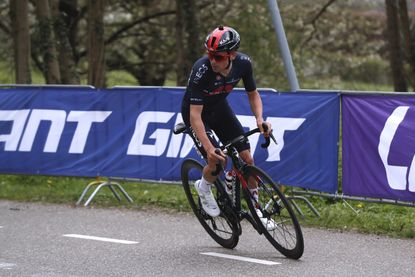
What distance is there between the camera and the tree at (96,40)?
18.8 m

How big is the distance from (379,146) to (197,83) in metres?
2.75

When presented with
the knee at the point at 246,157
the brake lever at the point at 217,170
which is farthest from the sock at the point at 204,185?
the knee at the point at 246,157

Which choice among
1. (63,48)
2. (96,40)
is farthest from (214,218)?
(63,48)

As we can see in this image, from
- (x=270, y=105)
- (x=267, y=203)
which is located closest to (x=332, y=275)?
(x=267, y=203)

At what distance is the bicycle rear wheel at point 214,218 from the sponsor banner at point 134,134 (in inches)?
73.6

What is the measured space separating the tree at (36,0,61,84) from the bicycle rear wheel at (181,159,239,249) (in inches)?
384

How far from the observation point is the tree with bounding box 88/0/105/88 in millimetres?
18844

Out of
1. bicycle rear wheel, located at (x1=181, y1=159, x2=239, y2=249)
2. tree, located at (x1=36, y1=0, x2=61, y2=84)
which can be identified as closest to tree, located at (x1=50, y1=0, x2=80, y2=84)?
tree, located at (x1=36, y1=0, x2=61, y2=84)

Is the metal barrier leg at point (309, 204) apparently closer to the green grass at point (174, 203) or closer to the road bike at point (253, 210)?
the green grass at point (174, 203)

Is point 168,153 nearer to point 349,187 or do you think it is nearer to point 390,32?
point 349,187

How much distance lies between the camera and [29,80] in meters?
17.5

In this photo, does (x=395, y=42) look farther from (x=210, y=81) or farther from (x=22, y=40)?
(x=210, y=81)

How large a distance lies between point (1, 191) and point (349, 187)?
5.92m

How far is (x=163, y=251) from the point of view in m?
8.18
